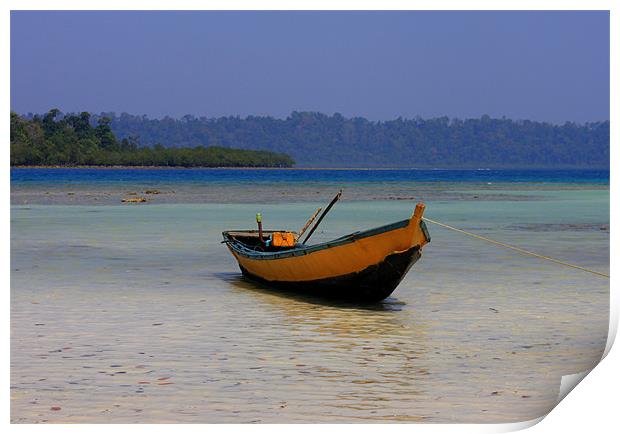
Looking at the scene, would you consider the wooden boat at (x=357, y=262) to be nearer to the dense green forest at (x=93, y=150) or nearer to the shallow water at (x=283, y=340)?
the shallow water at (x=283, y=340)

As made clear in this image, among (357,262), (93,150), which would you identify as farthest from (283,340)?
(93,150)

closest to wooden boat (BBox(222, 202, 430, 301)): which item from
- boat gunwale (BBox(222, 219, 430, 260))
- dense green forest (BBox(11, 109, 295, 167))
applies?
boat gunwale (BBox(222, 219, 430, 260))

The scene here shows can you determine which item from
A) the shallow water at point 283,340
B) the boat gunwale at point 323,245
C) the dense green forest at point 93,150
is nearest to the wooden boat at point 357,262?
the boat gunwale at point 323,245

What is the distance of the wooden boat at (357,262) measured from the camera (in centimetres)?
1029

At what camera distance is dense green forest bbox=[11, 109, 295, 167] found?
366 ft

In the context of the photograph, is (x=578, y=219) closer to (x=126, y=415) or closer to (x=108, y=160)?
(x=126, y=415)

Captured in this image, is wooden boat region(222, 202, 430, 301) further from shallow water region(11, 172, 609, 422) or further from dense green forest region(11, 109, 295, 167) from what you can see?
dense green forest region(11, 109, 295, 167)

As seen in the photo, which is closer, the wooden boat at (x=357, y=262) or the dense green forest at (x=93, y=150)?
the wooden boat at (x=357, y=262)

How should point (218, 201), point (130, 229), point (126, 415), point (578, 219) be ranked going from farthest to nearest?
point (218, 201) → point (578, 219) → point (130, 229) → point (126, 415)

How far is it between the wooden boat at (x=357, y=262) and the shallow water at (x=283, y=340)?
0.67 ft

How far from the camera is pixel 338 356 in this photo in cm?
831

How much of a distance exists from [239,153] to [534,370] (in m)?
135

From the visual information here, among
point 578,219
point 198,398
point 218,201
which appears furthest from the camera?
point 218,201

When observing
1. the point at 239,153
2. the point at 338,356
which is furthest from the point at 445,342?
the point at 239,153
